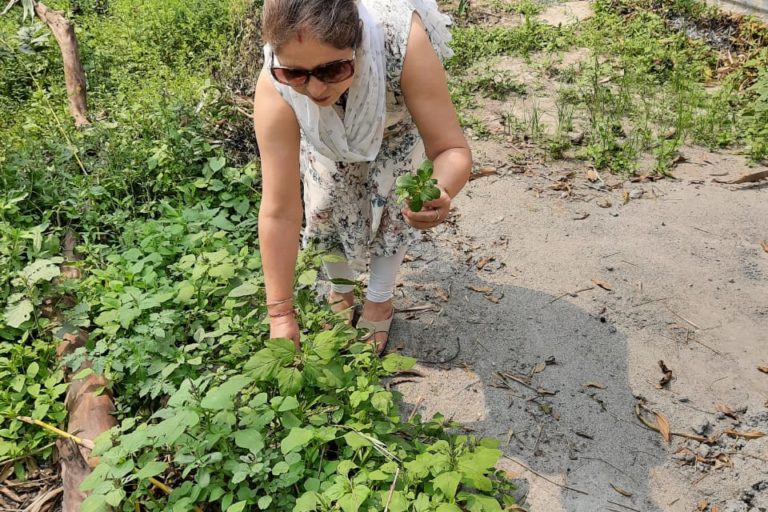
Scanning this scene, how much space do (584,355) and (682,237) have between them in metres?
1.16

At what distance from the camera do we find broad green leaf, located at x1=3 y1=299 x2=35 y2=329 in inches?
115

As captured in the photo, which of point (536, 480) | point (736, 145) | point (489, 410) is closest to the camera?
point (536, 480)

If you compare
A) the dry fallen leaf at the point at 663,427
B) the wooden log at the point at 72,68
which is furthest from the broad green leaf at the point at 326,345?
the wooden log at the point at 72,68

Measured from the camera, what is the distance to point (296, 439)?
6.87 ft

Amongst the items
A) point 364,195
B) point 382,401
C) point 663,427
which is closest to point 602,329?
point 663,427

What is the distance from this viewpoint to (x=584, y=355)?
10.3ft

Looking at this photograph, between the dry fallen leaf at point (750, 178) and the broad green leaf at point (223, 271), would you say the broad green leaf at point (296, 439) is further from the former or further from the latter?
the dry fallen leaf at point (750, 178)

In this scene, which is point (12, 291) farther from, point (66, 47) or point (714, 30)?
point (714, 30)

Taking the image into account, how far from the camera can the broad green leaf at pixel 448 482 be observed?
2.01 metres

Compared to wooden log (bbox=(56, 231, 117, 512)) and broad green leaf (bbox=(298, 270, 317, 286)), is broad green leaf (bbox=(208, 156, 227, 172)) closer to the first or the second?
wooden log (bbox=(56, 231, 117, 512))

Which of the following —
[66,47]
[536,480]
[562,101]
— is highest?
[66,47]

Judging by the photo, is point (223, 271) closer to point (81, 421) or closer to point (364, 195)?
point (364, 195)

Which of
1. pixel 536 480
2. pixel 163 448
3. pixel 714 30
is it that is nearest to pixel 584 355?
pixel 536 480

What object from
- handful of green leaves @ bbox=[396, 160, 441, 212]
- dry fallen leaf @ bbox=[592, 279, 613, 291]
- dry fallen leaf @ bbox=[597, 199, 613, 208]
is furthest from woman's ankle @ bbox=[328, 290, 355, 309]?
dry fallen leaf @ bbox=[597, 199, 613, 208]
